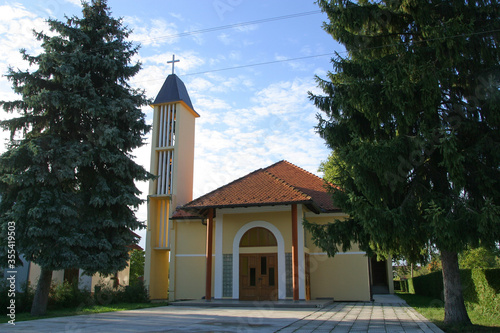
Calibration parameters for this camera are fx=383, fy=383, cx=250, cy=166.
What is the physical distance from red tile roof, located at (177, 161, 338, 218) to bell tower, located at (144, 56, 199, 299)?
1.47m

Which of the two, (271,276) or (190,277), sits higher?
(271,276)

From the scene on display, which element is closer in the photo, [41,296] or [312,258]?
[41,296]

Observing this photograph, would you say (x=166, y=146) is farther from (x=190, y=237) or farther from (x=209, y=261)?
(x=209, y=261)

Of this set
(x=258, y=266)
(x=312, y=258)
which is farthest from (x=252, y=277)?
(x=312, y=258)

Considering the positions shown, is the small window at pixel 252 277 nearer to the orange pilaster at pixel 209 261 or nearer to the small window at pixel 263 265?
the small window at pixel 263 265

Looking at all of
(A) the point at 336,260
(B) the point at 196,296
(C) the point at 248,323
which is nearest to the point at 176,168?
(B) the point at 196,296

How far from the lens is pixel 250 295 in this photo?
59.1 ft

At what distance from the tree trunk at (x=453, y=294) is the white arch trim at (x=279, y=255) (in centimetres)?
877

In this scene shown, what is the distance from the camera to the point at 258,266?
1847 centimetres

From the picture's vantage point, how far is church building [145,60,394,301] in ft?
58.3

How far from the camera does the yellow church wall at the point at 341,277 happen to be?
19234 millimetres

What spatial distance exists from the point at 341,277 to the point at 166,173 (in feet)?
38.9

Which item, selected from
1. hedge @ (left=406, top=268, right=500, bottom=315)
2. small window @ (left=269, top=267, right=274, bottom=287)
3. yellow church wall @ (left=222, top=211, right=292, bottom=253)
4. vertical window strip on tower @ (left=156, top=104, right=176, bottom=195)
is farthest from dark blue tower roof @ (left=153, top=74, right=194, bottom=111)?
hedge @ (left=406, top=268, right=500, bottom=315)

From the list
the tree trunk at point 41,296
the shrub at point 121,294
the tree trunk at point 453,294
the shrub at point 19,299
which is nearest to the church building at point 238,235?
the shrub at point 121,294
